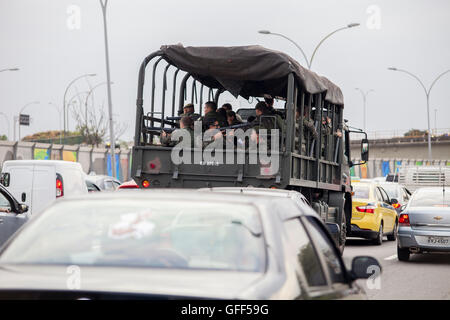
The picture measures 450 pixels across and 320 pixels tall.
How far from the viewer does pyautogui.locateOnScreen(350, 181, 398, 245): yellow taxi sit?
20.6m

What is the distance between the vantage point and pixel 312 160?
15.2 metres

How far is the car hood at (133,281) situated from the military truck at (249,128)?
25.1 feet

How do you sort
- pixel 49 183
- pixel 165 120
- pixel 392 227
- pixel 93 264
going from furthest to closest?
pixel 392 227 < pixel 49 183 < pixel 165 120 < pixel 93 264

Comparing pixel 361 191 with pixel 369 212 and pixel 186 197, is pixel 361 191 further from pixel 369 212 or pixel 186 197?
pixel 186 197

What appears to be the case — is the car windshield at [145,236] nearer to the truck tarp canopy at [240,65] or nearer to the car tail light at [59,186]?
the truck tarp canopy at [240,65]

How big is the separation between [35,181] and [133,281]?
16.1m

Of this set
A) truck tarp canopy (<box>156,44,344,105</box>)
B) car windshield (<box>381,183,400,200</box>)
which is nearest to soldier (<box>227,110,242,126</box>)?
truck tarp canopy (<box>156,44,344,105</box>)

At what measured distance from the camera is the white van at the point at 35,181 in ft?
63.4

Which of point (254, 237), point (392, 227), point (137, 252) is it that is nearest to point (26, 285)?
point (137, 252)

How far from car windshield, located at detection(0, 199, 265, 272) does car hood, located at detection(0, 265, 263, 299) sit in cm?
10

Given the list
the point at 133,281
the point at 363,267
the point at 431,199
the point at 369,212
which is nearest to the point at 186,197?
the point at 133,281

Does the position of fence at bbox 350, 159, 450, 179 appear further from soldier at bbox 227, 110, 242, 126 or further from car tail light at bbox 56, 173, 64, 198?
soldier at bbox 227, 110, 242, 126

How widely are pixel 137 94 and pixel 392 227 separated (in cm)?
1106
